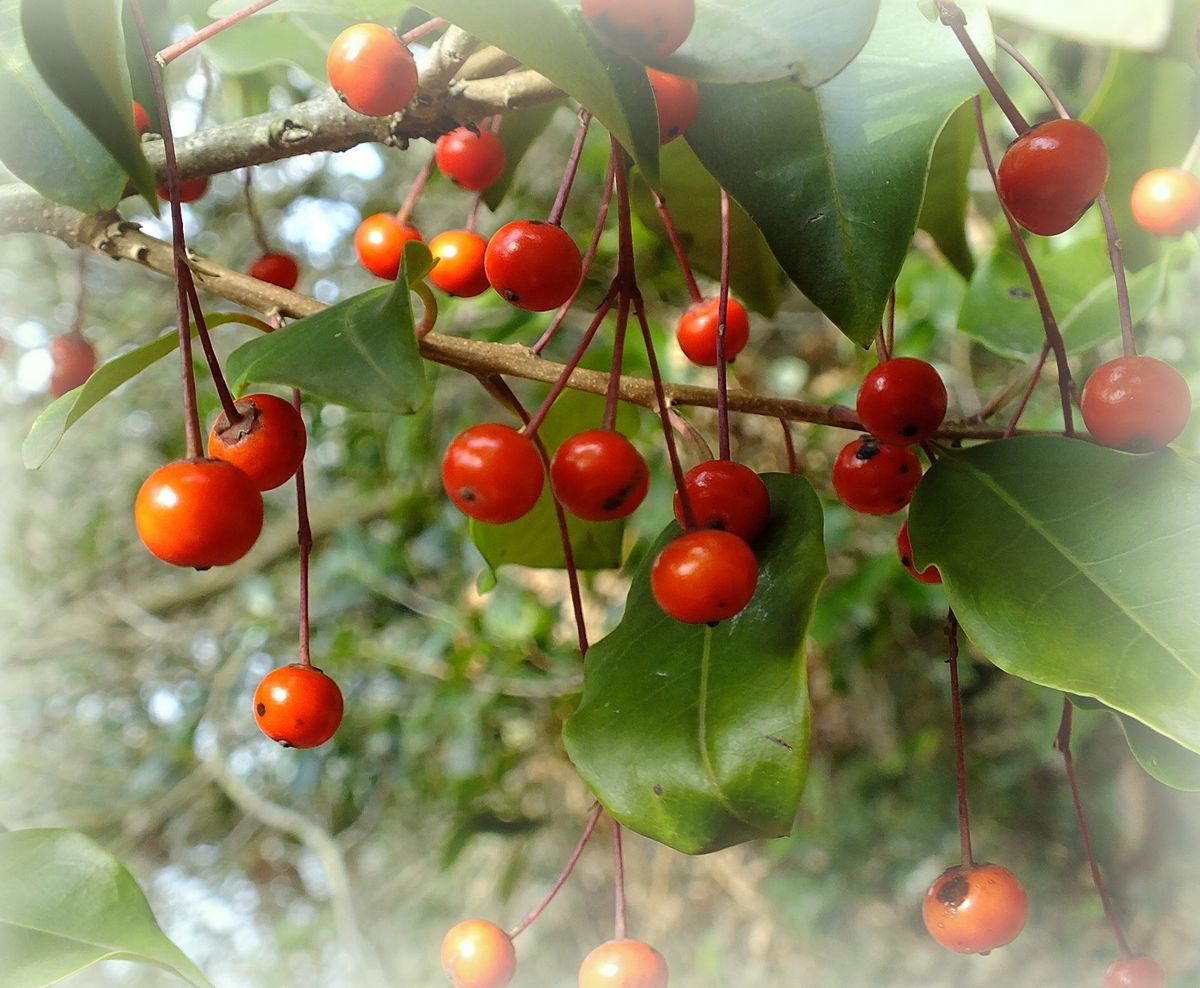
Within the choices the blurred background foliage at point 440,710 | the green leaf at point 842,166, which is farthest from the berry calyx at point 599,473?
the blurred background foliage at point 440,710

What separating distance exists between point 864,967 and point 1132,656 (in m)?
2.20

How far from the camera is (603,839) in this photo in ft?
8.29

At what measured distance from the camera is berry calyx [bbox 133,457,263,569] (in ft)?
1.47

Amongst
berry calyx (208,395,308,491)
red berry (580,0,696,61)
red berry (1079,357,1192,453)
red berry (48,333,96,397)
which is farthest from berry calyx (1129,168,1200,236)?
red berry (48,333,96,397)

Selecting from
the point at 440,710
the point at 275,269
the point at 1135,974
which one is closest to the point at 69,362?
the point at 275,269

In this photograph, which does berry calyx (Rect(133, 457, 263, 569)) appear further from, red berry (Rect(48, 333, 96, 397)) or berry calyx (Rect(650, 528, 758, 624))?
red berry (Rect(48, 333, 96, 397))

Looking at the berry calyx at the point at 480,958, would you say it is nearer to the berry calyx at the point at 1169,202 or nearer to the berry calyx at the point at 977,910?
the berry calyx at the point at 977,910

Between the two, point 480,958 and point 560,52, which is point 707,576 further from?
point 480,958

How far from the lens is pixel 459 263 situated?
755 mm

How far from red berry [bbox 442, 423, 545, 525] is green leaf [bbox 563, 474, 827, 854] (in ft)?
0.37

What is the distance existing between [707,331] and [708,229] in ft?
0.40

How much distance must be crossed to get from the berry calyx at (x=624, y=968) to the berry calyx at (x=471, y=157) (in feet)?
1.98

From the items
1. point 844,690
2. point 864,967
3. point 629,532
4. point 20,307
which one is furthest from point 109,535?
point 864,967

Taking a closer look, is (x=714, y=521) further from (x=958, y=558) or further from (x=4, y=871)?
(x=4, y=871)
